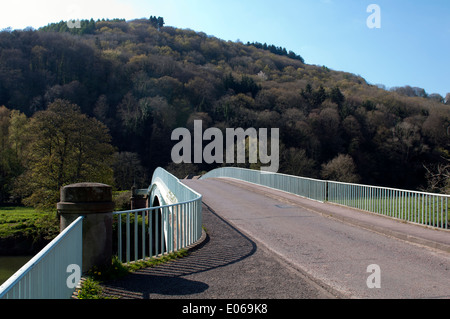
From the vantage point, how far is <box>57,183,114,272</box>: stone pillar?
6156 mm

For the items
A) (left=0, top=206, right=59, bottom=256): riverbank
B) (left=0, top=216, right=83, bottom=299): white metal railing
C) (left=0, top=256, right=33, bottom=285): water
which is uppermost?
(left=0, top=216, right=83, bottom=299): white metal railing

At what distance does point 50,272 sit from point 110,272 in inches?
85.9

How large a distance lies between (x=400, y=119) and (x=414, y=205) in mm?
78877

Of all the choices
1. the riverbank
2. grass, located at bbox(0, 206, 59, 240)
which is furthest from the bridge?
the riverbank

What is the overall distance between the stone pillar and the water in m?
23.0

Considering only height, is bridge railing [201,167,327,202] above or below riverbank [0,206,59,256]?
above

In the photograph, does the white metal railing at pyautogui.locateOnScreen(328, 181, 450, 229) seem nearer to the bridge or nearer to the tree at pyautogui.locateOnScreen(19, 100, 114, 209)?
the bridge

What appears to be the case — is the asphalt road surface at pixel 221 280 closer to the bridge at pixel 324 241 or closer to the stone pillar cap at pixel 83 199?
the bridge at pixel 324 241

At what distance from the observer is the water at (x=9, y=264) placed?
26267mm

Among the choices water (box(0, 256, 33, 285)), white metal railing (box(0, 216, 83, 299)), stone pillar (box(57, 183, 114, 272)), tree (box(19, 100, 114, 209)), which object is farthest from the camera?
tree (box(19, 100, 114, 209))

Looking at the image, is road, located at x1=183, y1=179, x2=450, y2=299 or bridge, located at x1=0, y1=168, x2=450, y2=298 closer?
bridge, located at x1=0, y1=168, x2=450, y2=298

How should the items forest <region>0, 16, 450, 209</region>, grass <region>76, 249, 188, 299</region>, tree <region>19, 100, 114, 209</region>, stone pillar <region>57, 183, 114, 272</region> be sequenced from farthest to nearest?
forest <region>0, 16, 450, 209</region> → tree <region>19, 100, 114, 209</region> → stone pillar <region>57, 183, 114, 272</region> → grass <region>76, 249, 188, 299</region>
